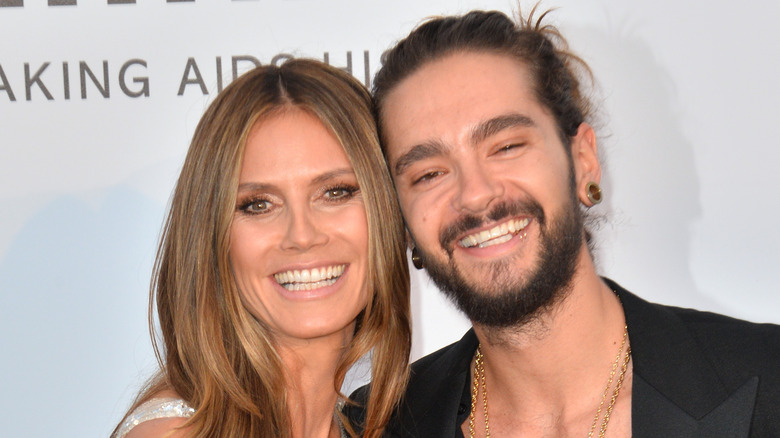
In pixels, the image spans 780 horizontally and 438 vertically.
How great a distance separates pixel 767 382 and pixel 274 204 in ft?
4.24

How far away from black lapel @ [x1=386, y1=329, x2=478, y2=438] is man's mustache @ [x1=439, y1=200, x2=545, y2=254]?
396mm

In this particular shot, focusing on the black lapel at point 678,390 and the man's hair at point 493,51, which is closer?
the black lapel at point 678,390

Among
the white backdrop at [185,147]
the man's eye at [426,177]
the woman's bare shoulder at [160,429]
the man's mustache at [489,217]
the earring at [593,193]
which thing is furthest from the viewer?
the white backdrop at [185,147]

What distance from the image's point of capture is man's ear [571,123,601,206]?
2709mm

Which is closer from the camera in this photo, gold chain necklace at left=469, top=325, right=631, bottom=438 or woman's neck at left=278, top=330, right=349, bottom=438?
gold chain necklace at left=469, top=325, right=631, bottom=438

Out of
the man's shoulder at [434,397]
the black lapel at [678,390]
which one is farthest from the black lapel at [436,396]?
the black lapel at [678,390]

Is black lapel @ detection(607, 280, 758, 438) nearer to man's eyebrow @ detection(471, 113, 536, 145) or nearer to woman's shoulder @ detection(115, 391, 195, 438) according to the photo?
man's eyebrow @ detection(471, 113, 536, 145)

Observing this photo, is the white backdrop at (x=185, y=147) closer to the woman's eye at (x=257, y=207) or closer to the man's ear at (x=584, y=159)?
the man's ear at (x=584, y=159)

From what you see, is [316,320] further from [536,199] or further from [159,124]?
[159,124]

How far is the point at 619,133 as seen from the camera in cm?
323

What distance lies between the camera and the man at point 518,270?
7.88ft

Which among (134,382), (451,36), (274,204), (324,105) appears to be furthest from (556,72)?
(134,382)

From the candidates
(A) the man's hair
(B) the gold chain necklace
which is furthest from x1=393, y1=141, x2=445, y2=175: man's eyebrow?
(B) the gold chain necklace

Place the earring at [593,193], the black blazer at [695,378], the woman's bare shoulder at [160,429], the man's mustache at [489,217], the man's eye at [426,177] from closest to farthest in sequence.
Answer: the black blazer at [695,378], the woman's bare shoulder at [160,429], the man's mustache at [489,217], the man's eye at [426,177], the earring at [593,193]
